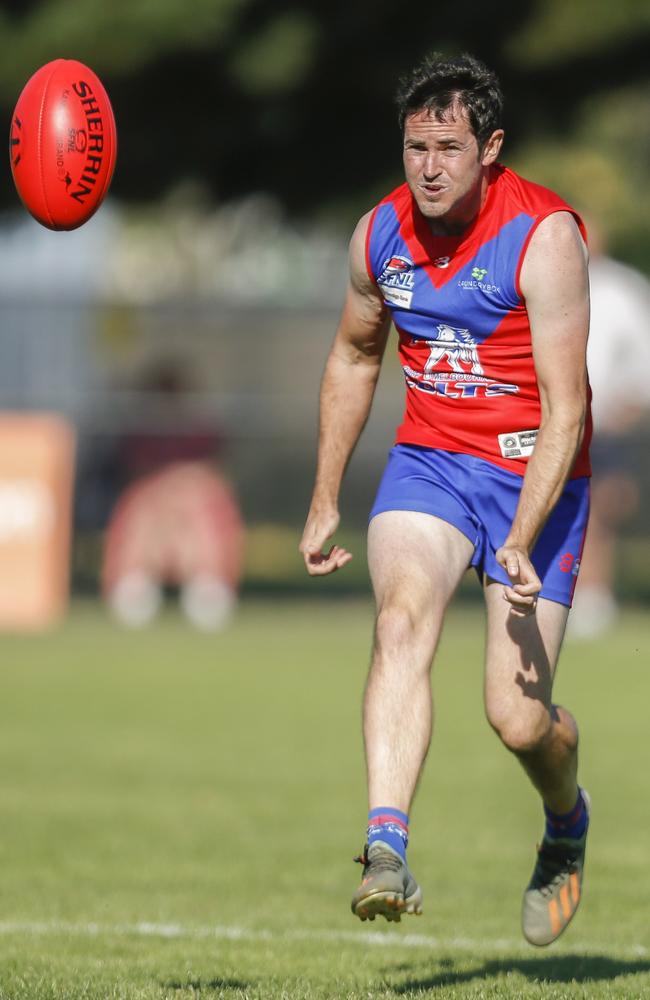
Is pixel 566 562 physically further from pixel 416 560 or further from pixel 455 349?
pixel 455 349

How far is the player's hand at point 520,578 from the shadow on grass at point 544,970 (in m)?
1.15

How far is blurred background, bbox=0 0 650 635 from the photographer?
18875 mm

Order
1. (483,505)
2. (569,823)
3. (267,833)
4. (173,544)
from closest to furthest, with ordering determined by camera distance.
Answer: (483,505), (569,823), (267,833), (173,544)

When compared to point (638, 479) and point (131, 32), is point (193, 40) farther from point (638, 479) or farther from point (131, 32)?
point (638, 479)

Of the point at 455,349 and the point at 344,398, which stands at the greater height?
the point at 455,349

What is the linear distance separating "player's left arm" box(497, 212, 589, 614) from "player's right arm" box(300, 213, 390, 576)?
0.62 metres

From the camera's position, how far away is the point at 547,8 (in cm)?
2028

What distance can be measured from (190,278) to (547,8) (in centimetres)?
2793

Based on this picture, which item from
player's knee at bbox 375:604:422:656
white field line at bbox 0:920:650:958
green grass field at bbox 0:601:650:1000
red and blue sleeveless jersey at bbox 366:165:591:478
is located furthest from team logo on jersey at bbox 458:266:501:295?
white field line at bbox 0:920:650:958

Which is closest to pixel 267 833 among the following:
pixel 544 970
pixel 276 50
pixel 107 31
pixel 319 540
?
pixel 544 970

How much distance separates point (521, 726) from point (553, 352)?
1.13 metres

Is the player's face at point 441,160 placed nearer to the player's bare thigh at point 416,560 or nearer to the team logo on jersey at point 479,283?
the team logo on jersey at point 479,283

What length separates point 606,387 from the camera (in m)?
16.3

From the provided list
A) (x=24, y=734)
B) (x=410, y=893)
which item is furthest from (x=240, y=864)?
(x=24, y=734)
